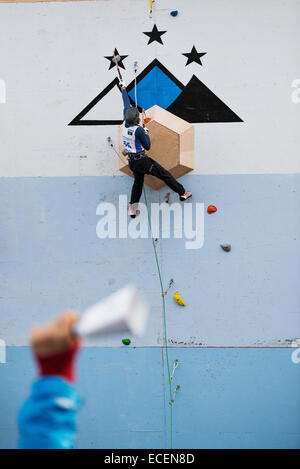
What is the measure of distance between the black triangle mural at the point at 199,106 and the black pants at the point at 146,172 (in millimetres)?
706

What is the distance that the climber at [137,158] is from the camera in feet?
13.3

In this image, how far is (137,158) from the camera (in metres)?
4.23

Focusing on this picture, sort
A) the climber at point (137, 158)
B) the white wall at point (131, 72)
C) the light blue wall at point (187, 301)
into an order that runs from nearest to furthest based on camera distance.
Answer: the climber at point (137, 158), the white wall at point (131, 72), the light blue wall at point (187, 301)

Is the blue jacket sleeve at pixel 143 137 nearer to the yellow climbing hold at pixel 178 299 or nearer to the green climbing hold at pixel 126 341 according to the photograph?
the yellow climbing hold at pixel 178 299

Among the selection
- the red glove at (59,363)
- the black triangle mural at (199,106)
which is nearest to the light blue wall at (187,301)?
the black triangle mural at (199,106)

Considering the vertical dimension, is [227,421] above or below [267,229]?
below

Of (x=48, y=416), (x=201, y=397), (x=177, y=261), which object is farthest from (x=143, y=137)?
(x=48, y=416)

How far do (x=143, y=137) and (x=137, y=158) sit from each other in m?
0.24

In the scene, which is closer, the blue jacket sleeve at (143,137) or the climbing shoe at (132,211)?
the blue jacket sleeve at (143,137)
